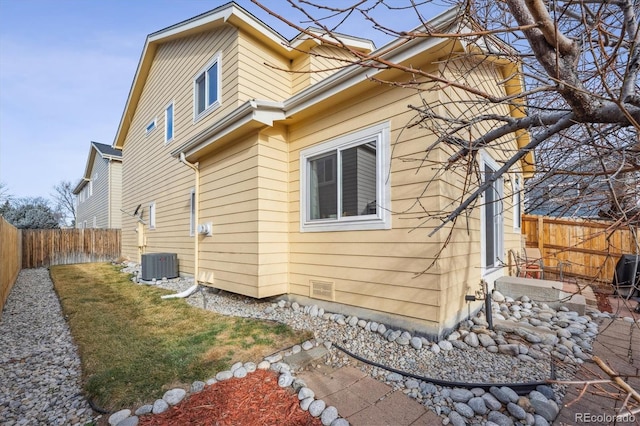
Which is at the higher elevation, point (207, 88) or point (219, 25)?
point (219, 25)

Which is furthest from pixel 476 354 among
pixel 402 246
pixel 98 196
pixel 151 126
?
pixel 98 196

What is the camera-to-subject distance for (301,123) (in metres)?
4.98

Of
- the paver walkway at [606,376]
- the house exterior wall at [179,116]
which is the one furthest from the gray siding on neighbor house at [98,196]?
the paver walkway at [606,376]

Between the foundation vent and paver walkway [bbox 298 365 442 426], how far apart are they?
4.88 ft

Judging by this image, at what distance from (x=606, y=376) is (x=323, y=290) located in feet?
10.7

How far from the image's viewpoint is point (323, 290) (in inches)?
177

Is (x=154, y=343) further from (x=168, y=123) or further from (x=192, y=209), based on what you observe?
(x=168, y=123)

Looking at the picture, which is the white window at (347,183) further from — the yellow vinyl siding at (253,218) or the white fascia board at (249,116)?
the white fascia board at (249,116)

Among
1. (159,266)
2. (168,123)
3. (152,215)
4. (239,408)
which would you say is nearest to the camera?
(239,408)

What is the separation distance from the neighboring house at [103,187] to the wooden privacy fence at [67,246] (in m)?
1.28

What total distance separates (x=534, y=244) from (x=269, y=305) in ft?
24.9

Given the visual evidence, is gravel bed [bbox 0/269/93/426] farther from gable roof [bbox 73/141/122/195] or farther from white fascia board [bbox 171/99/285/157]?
gable roof [bbox 73/141/122/195]

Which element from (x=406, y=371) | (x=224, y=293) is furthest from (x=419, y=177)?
(x=224, y=293)

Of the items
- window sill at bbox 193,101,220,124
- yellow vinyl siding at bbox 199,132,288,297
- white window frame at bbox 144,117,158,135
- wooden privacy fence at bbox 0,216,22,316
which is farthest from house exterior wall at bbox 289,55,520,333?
white window frame at bbox 144,117,158,135
